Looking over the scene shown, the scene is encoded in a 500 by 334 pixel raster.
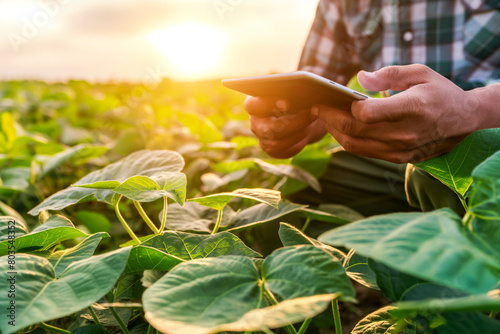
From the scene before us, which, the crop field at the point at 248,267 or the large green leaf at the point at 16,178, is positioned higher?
the crop field at the point at 248,267

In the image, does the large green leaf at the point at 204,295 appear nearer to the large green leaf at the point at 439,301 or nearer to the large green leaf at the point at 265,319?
the large green leaf at the point at 265,319

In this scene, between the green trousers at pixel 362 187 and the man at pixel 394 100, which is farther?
the green trousers at pixel 362 187

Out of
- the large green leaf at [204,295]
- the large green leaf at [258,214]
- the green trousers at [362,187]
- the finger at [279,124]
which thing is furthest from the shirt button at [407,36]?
the large green leaf at [204,295]

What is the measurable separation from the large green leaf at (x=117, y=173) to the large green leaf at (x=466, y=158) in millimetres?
502

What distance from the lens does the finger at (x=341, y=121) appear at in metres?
0.90

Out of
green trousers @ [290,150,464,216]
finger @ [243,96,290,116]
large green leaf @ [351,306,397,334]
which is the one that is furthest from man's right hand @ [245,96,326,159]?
large green leaf @ [351,306,397,334]

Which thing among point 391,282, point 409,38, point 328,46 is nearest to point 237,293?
point 391,282

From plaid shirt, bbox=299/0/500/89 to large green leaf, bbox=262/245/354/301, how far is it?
146 centimetres

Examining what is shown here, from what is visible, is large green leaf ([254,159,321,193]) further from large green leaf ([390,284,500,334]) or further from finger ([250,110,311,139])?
large green leaf ([390,284,500,334])

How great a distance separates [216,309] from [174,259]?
0.53 ft

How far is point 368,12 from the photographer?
1.95 meters

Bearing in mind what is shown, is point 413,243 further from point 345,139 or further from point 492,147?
point 345,139

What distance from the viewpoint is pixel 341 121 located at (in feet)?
2.99

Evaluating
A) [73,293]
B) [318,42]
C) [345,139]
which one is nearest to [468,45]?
[318,42]
